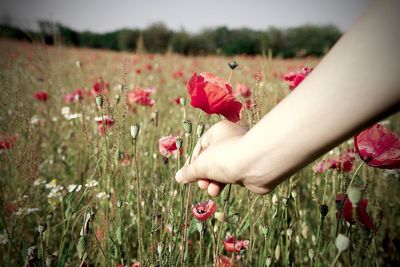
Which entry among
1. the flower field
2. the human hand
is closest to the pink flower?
the flower field

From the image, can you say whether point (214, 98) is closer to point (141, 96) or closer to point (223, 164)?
point (223, 164)

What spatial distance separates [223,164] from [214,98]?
0.22 m

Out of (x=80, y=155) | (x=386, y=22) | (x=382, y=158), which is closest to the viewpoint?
(x=386, y=22)

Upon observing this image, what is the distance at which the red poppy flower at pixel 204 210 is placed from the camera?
82cm

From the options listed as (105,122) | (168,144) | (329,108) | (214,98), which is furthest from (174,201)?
(329,108)

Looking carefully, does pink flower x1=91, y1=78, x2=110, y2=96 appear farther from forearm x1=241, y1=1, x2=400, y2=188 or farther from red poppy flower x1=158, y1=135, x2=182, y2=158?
forearm x1=241, y1=1, x2=400, y2=188

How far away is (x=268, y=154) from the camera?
502 millimetres

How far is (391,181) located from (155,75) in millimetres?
2833

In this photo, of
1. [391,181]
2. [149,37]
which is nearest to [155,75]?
[391,181]

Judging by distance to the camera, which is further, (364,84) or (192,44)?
(192,44)

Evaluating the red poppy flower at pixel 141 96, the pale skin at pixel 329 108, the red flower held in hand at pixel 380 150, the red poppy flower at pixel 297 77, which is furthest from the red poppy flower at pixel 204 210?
the red poppy flower at pixel 141 96

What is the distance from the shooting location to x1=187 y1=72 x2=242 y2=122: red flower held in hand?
2.39ft

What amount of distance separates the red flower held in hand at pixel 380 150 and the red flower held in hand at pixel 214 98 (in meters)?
0.29

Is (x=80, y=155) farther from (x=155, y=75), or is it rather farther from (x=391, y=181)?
(x=155, y=75)
